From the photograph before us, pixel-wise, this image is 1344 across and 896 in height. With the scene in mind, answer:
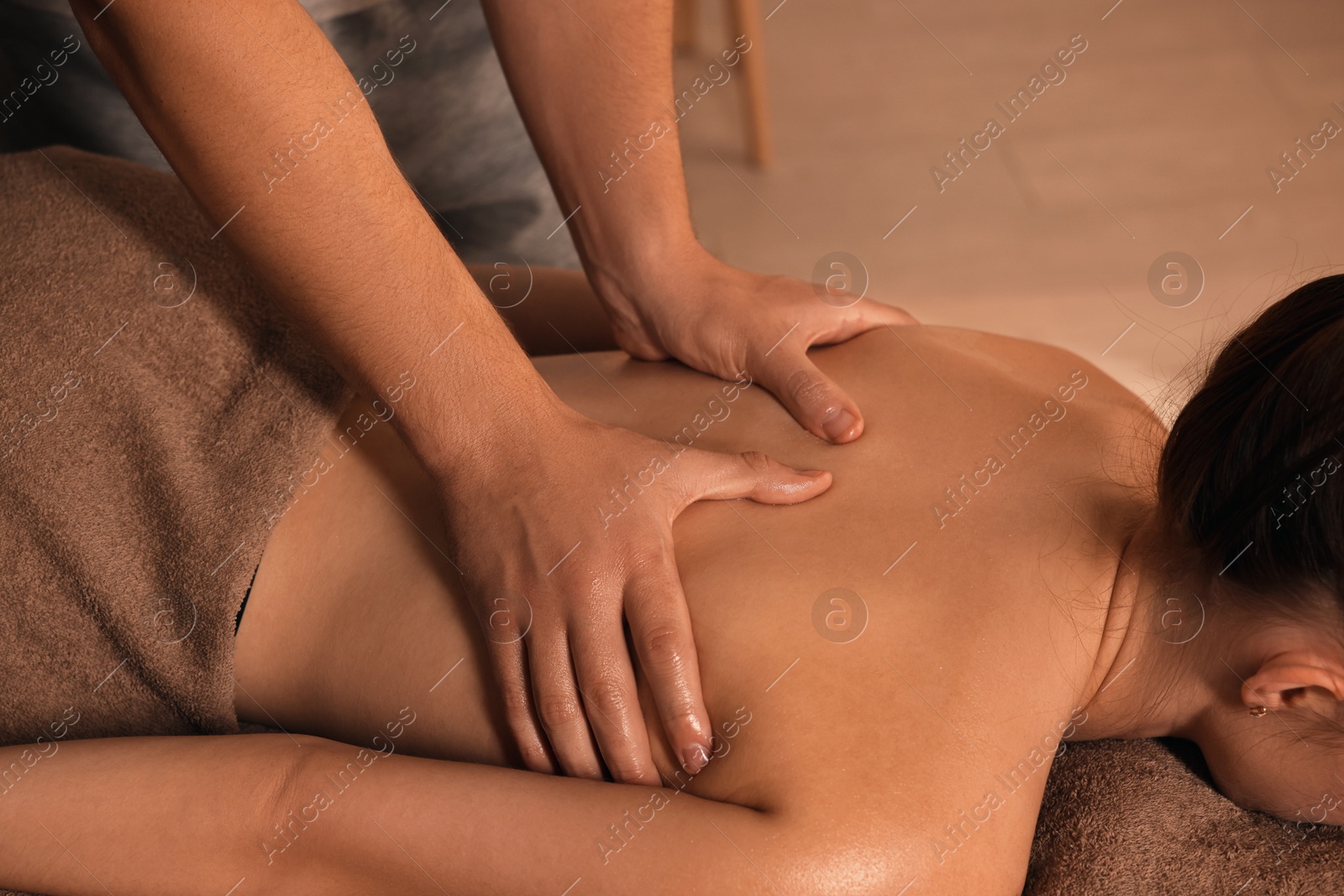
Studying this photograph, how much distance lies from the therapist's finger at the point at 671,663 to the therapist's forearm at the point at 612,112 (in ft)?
1.42

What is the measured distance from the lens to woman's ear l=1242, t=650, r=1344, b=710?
2.35 feet

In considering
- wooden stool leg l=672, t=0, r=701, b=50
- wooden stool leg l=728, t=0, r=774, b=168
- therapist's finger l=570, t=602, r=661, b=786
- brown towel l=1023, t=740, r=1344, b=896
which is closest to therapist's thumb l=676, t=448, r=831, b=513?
therapist's finger l=570, t=602, r=661, b=786

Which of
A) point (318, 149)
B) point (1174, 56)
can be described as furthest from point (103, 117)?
point (1174, 56)

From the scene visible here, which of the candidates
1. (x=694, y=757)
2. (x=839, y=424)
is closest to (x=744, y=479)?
(x=839, y=424)

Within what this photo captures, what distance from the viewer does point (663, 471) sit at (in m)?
0.84

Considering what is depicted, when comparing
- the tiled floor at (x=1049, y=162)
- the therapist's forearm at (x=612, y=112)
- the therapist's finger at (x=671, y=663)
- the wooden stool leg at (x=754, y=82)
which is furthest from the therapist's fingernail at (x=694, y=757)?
the wooden stool leg at (x=754, y=82)

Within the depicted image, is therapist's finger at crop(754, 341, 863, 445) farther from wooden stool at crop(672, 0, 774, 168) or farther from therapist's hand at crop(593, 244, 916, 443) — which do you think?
wooden stool at crop(672, 0, 774, 168)

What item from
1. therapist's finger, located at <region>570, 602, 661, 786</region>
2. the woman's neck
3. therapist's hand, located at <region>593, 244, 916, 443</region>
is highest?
therapist's hand, located at <region>593, 244, 916, 443</region>

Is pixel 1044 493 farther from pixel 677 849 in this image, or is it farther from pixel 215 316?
pixel 215 316

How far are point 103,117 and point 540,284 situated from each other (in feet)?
2.15

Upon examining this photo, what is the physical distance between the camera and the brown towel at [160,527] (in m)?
0.86

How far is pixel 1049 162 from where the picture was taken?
2.78 metres

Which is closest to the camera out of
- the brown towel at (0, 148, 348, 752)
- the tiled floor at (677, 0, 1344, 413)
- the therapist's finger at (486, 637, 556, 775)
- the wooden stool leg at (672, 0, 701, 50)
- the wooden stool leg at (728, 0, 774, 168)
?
the therapist's finger at (486, 637, 556, 775)

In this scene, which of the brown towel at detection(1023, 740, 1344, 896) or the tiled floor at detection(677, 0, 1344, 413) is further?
the tiled floor at detection(677, 0, 1344, 413)
